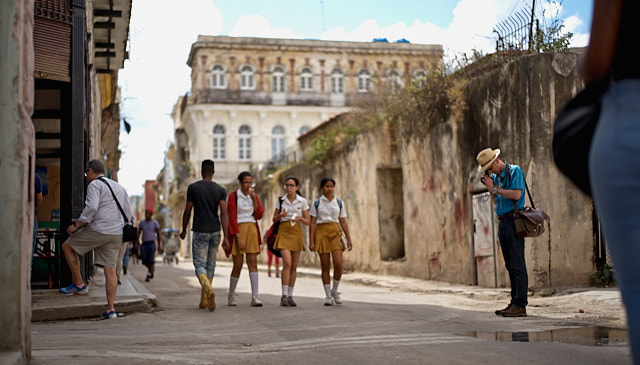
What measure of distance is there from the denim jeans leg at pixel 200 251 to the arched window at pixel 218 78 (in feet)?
147

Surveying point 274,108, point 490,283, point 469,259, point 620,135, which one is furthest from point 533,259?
point 274,108

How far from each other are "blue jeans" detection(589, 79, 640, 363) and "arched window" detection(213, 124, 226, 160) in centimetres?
5285

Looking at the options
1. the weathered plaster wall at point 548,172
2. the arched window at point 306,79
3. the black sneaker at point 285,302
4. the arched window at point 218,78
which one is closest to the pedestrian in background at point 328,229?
the black sneaker at point 285,302

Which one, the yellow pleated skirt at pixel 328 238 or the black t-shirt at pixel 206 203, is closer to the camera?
the black t-shirt at pixel 206 203

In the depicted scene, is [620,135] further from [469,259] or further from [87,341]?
[469,259]

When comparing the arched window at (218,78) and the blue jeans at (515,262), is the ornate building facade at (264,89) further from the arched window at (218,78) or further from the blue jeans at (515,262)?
the blue jeans at (515,262)

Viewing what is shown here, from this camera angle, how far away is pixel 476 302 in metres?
11.4

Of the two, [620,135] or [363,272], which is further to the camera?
[363,272]

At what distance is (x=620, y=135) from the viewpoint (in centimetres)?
235

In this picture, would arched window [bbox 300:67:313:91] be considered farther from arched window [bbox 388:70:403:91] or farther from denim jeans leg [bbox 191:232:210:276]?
denim jeans leg [bbox 191:232:210:276]

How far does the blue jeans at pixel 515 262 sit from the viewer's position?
871 cm

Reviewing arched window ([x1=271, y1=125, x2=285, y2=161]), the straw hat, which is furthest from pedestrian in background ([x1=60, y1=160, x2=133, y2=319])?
arched window ([x1=271, y1=125, x2=285, y2=161])

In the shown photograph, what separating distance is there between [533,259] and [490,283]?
1530 millimetres

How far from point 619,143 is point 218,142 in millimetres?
53303
